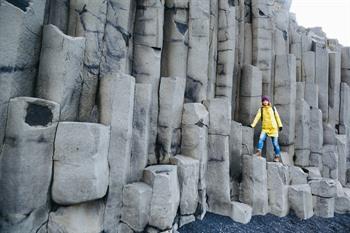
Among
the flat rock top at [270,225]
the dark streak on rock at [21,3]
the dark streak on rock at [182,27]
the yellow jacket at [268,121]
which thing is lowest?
the flat rock top at [270,225]

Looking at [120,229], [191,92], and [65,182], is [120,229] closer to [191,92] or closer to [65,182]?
[65,182]

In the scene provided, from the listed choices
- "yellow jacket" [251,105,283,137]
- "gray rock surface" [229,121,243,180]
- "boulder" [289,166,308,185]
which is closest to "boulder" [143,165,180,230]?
"gray rock surface" [229,121,243,180]

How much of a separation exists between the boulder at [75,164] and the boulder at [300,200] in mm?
4997

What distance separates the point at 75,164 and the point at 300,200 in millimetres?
5435

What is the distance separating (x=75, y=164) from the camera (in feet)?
11.8

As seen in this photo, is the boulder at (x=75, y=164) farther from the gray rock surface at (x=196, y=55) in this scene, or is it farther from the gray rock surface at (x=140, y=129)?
the gray rock surface at (x=196, y=55)

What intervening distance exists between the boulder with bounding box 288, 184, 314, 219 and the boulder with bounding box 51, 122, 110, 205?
4997 mm

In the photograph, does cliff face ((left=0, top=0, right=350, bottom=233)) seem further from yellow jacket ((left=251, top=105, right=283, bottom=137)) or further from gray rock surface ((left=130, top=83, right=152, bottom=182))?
yellow jacket ((left=251, top=105, right=283, bottom=137))

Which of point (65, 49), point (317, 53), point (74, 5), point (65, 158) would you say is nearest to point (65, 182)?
point (65, 158)

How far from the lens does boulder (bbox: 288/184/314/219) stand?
6309 mm

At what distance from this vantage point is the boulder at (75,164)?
3588mm

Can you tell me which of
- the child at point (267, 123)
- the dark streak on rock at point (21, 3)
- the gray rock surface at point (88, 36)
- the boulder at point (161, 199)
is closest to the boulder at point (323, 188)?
the child at point (267, 123)

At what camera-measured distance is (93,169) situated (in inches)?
144

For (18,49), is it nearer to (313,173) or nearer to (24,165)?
(24,165)
